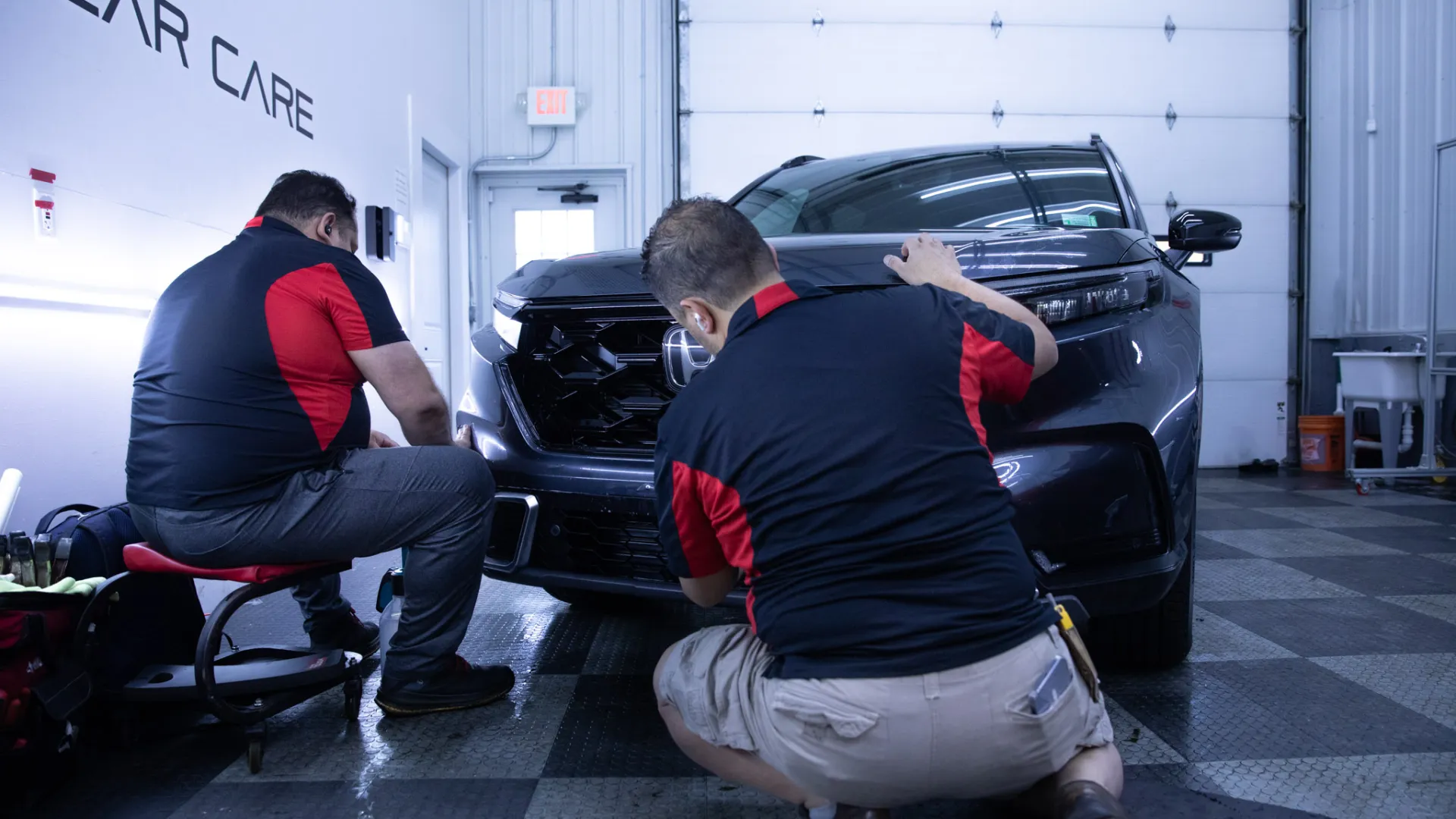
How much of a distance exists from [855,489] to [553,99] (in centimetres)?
609

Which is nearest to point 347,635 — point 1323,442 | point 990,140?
point 990,140

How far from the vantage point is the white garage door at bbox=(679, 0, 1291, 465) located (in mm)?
6613

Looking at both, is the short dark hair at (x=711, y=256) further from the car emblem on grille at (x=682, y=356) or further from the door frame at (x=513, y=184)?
the door frame at (x=513, y=184)

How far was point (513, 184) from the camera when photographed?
6863 mm

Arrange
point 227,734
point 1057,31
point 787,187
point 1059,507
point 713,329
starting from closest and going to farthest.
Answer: point 713,329
point 1059,507
point 227,734
point 787,187
point 1057,31

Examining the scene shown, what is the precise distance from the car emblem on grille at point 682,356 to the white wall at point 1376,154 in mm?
5995

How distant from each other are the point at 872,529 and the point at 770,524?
5.2 inches

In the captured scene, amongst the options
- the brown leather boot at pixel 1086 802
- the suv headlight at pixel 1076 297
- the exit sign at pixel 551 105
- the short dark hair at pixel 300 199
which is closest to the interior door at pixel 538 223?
the exit sign at pixel 551 105

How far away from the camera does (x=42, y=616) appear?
65.8 inches

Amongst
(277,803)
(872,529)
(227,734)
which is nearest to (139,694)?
(227,734)

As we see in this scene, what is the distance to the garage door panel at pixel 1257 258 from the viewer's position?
676cm

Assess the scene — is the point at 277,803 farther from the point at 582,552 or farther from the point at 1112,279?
the point at 1112,279

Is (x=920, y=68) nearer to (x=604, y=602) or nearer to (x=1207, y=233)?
(x=1207, y=233)

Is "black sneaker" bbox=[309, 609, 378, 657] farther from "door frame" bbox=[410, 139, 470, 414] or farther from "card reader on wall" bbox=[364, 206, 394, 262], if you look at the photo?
"door frame" bbox=[410, 139, 470, 414]
